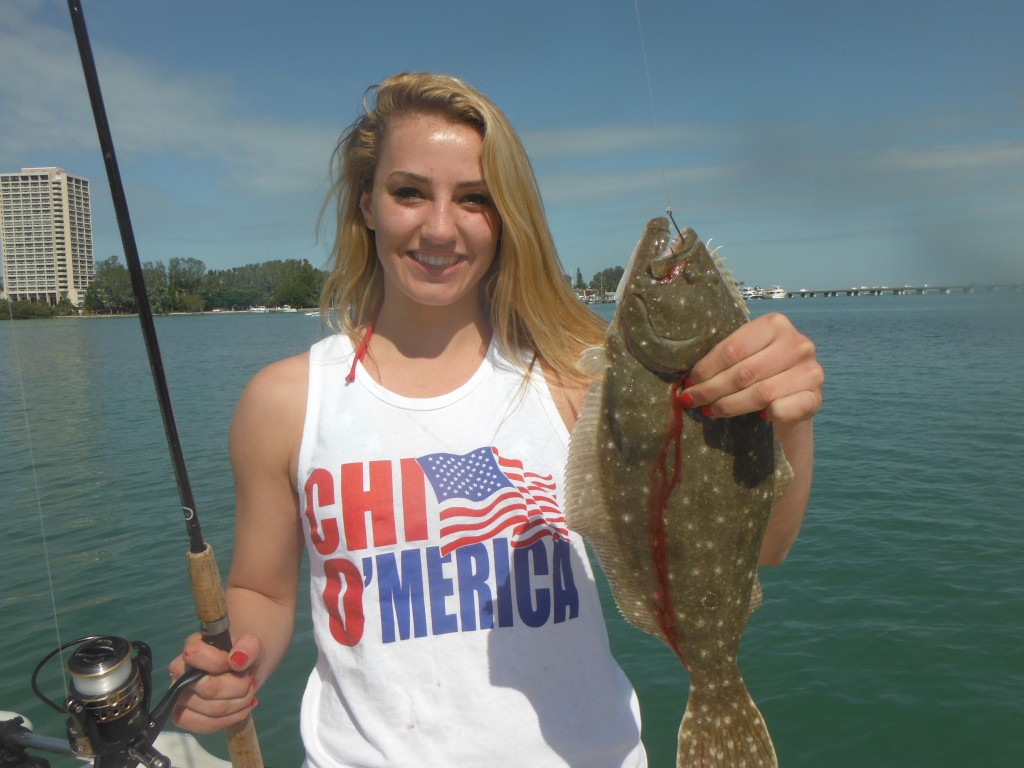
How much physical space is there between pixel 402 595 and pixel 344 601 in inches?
8.5

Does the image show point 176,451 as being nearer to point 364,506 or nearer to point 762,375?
point 364,506

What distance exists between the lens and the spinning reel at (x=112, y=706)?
2459mm

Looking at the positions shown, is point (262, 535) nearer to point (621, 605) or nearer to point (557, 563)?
point (557, 563)

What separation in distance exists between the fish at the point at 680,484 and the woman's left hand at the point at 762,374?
11 cm

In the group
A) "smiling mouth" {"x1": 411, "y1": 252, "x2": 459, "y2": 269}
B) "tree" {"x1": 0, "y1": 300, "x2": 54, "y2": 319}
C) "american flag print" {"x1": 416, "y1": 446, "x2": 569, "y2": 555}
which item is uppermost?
"smiling mouth" {"x1": 411, "y1": 252, "x2": 459, "y2": 269}

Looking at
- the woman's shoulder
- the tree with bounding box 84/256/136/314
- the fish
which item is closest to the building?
the tree with bounding box 84/256/136/314

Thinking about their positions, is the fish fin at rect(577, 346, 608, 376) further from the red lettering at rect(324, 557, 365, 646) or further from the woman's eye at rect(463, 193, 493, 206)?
the red lettering at rect(324, 557, 365, 646)

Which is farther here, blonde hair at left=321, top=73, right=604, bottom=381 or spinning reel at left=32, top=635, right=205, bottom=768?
blonde hair at left=321, top=73, right=604, bottom=381

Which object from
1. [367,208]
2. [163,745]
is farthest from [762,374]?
[163,745]

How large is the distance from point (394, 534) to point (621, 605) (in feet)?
2.81

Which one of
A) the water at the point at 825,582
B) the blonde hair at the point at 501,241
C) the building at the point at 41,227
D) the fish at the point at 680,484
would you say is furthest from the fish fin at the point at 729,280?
the water at the point at 825,582

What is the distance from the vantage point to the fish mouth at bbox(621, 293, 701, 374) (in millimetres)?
2229

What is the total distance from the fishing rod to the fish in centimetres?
150

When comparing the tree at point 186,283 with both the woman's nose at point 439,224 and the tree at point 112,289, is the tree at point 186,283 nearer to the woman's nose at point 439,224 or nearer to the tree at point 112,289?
the tree at point 112,289
